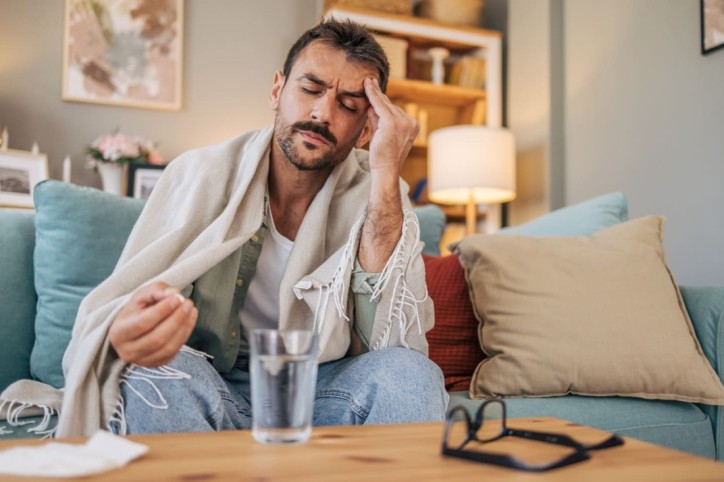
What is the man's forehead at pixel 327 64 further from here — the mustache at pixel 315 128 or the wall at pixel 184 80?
the wall at pixel 184 80

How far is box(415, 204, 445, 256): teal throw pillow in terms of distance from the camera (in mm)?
1936

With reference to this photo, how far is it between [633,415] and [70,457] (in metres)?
1.19

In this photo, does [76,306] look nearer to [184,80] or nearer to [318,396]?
[318,396]

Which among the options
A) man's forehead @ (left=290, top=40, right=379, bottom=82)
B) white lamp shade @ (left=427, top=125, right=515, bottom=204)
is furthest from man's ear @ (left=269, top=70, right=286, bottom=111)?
white lamp shade @ (left=427, top=125, right=515, bottom=204)

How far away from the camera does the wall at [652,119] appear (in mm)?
2486

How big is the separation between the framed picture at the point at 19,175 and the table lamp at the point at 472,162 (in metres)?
1.84

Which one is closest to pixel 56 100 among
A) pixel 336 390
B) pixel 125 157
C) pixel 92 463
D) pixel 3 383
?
pixel 125 157

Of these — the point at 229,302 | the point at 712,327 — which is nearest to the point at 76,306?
the point at 229,302

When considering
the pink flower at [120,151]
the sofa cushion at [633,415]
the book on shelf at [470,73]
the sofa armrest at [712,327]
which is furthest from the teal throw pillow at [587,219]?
the pink flower at [120,151]

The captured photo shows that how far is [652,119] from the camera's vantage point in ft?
9.12

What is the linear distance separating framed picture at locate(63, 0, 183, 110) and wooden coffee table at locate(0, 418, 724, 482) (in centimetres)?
310

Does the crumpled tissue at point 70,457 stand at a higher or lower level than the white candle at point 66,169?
lower

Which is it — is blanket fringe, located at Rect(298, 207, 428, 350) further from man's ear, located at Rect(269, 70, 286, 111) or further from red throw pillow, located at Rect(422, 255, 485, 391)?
man's ear, located at Rect(269, 70, 286, 111)

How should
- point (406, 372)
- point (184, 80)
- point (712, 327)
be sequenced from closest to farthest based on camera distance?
point (406, 372) → point (712, 327) → point (184, 80)
